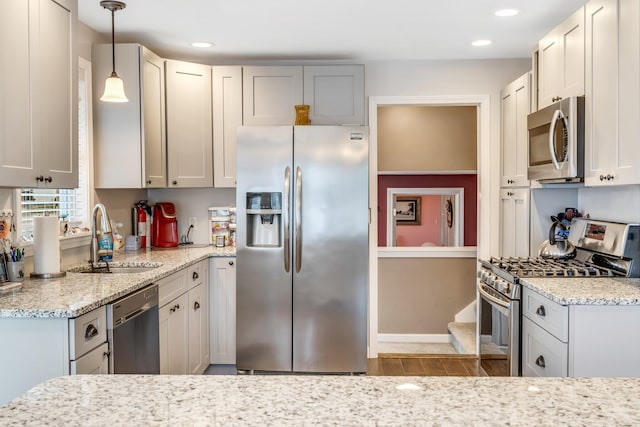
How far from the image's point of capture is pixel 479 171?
438 centimetres

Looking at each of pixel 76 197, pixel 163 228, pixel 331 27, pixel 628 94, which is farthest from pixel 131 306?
pixel 628 94

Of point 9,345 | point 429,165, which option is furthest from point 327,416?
point 429,165

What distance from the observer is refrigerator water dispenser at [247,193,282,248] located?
375 cm

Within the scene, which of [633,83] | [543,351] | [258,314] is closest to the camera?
[633,83]

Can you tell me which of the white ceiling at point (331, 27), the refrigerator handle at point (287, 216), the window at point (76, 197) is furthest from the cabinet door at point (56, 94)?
the refrigerator handle at point (287, 216)

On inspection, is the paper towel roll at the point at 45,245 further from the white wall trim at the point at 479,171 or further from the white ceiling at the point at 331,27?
the white wall trim at the point at 479,171

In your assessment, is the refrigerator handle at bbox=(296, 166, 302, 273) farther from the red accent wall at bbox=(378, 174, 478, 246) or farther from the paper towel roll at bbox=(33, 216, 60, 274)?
the red accent wall at bbox=(378, 174, 478, 246)

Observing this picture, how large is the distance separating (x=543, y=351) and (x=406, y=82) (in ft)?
8.39

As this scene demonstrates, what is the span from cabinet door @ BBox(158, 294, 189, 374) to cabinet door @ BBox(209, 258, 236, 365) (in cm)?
51

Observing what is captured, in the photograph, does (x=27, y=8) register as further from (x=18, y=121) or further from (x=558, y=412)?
(x=558, y=412)

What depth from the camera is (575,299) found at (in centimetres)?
224

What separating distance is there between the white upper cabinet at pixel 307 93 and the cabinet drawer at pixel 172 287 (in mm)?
1427

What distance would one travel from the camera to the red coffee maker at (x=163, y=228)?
13.8 feet

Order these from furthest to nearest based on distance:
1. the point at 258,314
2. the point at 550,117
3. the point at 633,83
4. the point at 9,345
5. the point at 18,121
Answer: the point at 258,314 → the point at 550,117 → the point at 633,83 → the point at 18,121 → the point at 9,345
